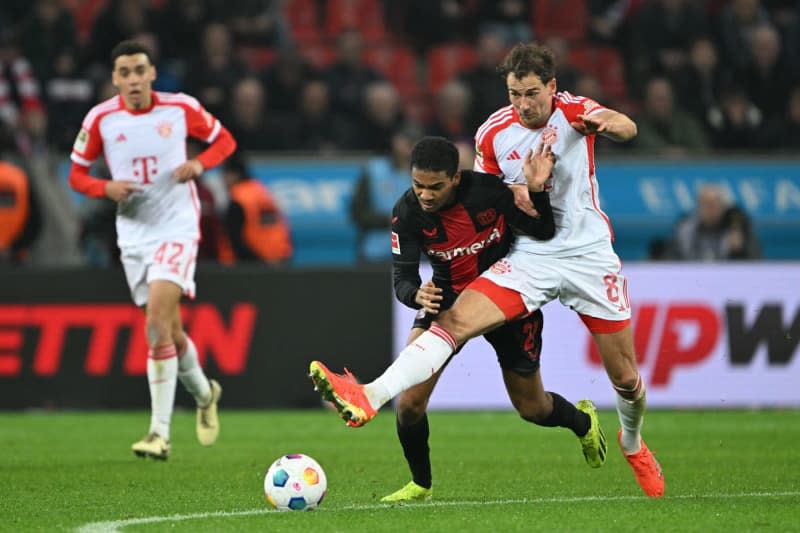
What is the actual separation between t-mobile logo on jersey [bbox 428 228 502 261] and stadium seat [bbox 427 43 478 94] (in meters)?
10.9

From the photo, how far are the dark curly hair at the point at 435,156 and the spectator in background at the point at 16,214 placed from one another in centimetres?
825

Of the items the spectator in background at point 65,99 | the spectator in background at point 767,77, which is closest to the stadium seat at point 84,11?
the spectator in background at point 65,99

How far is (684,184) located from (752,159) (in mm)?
801

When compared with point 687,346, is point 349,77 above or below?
above

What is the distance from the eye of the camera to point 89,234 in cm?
1443

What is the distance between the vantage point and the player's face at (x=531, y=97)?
698cm

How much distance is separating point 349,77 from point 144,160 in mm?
7211

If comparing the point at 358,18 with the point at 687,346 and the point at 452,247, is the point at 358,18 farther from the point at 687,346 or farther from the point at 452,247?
the point at 452,247

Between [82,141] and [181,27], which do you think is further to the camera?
[181,27]

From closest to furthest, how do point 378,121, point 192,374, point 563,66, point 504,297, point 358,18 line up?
1. point 504,297
2. point 192,374
3. point 378,121
4. point 563,66
5. point 358,18

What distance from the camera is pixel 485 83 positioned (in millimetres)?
16188

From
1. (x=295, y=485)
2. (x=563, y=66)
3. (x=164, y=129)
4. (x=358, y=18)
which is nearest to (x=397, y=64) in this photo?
(x=358, y=18)

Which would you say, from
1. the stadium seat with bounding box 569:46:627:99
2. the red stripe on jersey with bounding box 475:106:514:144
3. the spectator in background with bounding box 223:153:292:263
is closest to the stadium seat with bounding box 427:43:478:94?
the stadium seat with bounding box 569:46:627:99

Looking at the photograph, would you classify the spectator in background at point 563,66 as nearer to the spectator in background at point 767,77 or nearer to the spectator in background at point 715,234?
the spectator in background at point 767,77
